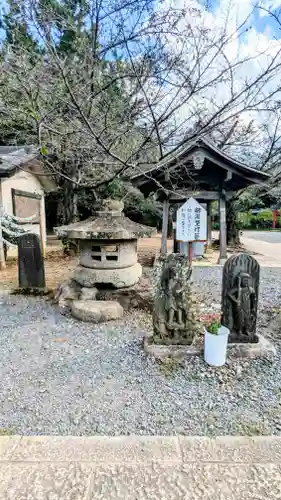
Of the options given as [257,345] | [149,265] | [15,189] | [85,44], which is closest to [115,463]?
[257,345]

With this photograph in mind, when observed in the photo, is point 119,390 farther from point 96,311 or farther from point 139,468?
point 96,311

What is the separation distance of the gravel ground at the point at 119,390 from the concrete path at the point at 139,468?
0.37ft

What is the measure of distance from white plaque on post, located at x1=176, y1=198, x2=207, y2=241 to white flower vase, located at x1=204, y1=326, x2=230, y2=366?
4.68m

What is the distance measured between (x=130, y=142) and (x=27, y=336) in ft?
12.0

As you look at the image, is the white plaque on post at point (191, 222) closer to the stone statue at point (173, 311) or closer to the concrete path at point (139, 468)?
the stone statue at point (173, 311)

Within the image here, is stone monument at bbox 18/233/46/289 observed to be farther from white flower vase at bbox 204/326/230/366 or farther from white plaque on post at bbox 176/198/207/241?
white flower vase at bbox 204/326/230/366

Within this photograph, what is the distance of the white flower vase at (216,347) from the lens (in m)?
2.76

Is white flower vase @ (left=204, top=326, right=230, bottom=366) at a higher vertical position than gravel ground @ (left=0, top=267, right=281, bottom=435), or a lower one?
higher

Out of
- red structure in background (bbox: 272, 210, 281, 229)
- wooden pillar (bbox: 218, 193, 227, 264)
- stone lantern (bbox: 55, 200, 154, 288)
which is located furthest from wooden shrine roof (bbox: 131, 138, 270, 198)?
red structure in background (bbox: 272, 210, 281, 229)

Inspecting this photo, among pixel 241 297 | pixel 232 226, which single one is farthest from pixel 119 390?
pixel 232 226

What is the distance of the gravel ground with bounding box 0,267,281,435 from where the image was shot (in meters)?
2.11

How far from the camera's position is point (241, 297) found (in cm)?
303

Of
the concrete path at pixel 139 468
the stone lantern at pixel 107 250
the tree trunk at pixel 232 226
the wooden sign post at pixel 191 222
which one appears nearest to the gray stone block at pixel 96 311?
the stone lantern at pixel 107 250

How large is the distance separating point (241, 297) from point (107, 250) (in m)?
2.39
